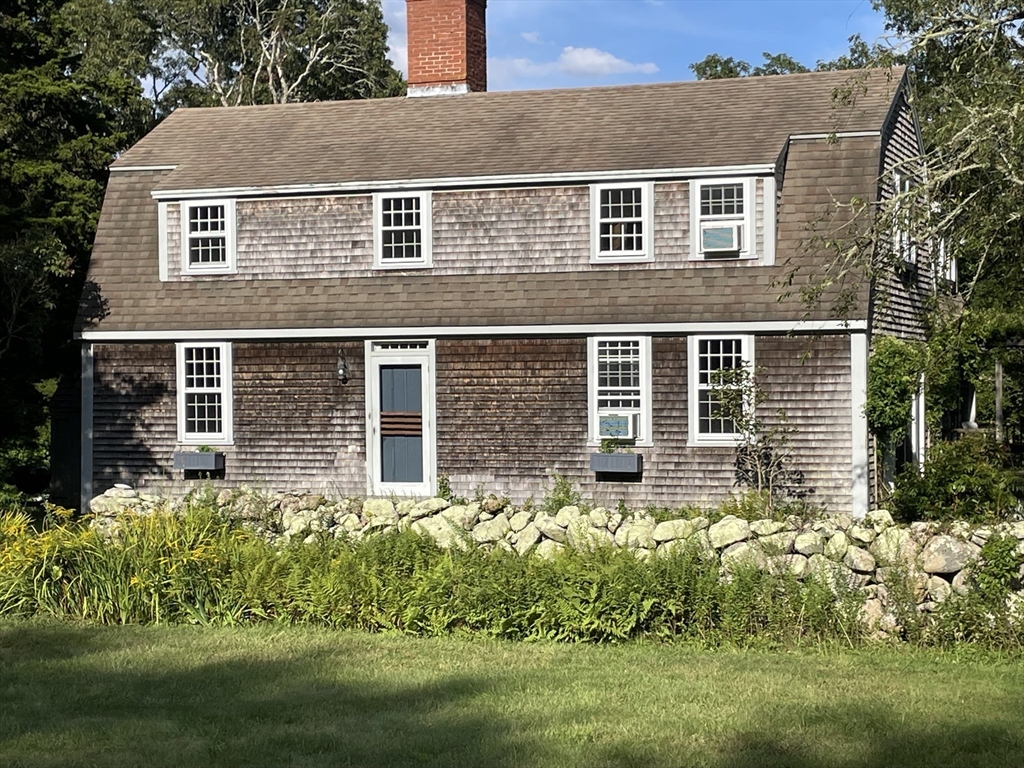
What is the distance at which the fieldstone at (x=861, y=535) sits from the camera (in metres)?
11.9

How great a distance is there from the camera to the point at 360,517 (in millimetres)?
14383

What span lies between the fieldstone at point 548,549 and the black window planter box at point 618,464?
24.0ft

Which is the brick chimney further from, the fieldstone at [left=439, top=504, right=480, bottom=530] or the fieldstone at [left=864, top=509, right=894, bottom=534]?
the fieldstone at [left=864, top=509, right=894, bottom=534]

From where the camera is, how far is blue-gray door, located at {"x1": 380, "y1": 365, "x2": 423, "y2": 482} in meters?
21.9

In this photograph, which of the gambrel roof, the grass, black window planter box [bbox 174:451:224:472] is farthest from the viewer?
black window planter box [bbox 174:451:224:472]

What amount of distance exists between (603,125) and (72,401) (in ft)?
34.6

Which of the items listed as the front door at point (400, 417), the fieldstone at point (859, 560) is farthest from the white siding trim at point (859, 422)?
the fieldstone at point (859, 560)

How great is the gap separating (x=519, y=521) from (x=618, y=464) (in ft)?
22.7

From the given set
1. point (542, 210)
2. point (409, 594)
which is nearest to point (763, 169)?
point (542, 210)

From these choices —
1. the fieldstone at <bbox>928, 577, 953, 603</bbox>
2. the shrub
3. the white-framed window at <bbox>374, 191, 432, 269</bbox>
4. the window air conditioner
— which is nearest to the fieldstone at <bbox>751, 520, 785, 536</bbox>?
the fieldstone at <bbox>928, 577, 953, 603</bbox>

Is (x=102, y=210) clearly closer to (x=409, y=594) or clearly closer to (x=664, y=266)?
(x=664, y=266)

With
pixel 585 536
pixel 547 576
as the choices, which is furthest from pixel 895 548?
pixel 547 576

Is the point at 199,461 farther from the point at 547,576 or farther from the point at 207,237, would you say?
the point at 547,576

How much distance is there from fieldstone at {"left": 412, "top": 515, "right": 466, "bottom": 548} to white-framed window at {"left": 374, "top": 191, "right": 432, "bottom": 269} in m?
9.02
